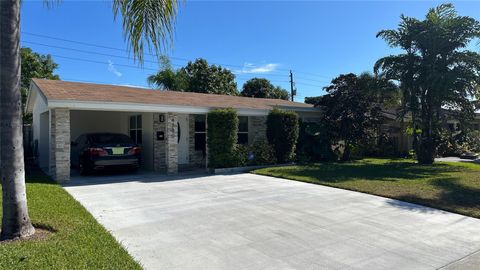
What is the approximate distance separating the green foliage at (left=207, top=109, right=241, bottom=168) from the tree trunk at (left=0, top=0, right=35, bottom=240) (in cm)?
858

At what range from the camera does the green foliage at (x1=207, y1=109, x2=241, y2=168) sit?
43.9ft

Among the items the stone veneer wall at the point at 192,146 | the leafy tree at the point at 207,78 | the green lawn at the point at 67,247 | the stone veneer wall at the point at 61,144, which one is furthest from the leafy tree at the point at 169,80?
the green lawn at the point at 67,247

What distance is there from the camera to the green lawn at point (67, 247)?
4176 mm

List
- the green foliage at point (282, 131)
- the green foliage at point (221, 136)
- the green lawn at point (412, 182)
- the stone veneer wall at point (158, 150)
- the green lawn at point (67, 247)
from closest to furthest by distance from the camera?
1. the green lawn at point (67, 247)
2. the green lawn at point (412, 182)
3. the green foliage at point (221, 136)
4. the stone veneer wall at point (158, 150)
5. the green foliage at point (282, 131)

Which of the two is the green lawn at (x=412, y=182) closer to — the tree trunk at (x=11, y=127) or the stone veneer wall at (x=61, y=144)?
the stone veneer wall at (x=61, y=144)

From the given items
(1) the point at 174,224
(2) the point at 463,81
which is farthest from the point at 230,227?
(2) the point at 463,81

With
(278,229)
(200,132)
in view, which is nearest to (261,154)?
(200,132)

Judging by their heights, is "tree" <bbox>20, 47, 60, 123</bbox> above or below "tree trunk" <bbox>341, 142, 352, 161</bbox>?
above

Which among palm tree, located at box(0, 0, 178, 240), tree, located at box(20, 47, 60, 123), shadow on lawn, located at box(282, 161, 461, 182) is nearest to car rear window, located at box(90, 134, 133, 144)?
shadow on lawn, located at box(282, 161, 461, 182)

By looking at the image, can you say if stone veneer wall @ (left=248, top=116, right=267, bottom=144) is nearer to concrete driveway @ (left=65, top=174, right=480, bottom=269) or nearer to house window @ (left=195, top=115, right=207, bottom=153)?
house window @ (left=195, top=115, right=207, bottom=153)

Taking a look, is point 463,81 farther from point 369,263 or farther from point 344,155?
point 369,263

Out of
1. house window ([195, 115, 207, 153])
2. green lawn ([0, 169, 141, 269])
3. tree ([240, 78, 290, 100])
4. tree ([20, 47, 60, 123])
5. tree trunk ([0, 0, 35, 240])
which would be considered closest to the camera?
green lawn ([0, 169, 141, 269])

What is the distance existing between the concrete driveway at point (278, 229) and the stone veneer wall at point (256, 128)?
22.6 ft

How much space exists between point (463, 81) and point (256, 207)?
11.6 m
